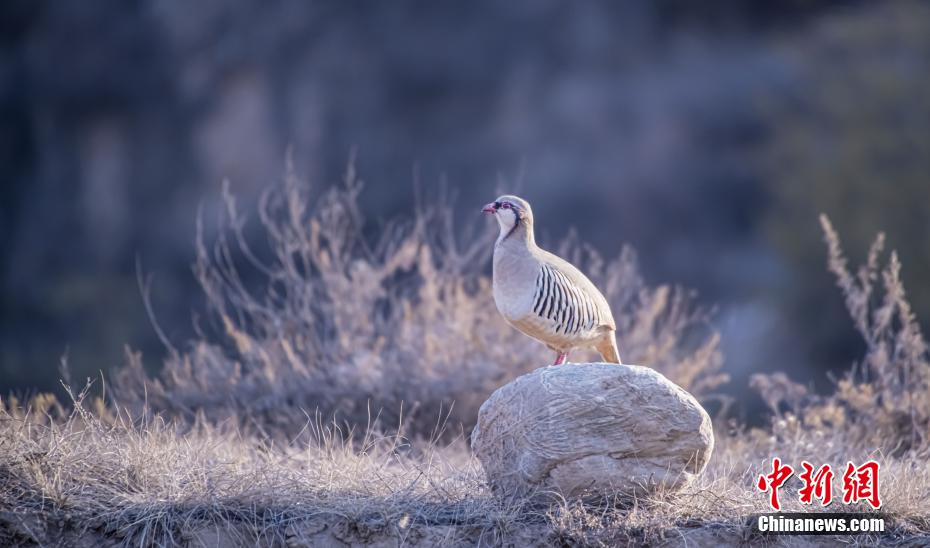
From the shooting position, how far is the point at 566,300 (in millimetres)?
7273

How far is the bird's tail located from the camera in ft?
25.6

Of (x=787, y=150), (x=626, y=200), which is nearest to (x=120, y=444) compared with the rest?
(x=787, y=150)

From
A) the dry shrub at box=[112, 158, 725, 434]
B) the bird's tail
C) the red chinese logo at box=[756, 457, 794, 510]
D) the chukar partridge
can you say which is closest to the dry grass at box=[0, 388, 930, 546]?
the red chinese logo at box=[756, 457, 794, 510]

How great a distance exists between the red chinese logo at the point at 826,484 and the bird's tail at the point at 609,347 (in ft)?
3.81

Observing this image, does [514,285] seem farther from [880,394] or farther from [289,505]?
[880,394]

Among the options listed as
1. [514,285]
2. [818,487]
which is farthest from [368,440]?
[818,487]

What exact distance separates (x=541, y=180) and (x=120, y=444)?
695 inches

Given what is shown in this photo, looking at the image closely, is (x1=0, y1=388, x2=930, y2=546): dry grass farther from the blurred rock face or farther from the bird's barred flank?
the blurred rock face

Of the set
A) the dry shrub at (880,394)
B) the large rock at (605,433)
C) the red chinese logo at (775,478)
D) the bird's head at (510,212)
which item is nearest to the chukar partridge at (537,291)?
the bird's head at (510,212)

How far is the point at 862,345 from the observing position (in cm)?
1941

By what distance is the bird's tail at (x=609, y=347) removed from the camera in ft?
25.6

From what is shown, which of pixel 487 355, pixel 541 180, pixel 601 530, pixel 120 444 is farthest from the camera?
pixel 541 180

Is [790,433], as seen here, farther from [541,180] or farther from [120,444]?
[541,180]

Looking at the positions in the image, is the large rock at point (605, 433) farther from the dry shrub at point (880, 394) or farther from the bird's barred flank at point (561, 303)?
the dry shrub at point (880, 394)
